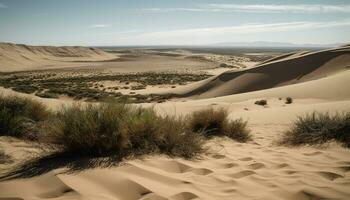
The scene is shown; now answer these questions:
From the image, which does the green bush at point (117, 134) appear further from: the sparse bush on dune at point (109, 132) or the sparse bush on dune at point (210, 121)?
the sparse bush on dune at point (210, 121)

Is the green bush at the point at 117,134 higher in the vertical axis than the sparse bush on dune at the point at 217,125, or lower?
higher

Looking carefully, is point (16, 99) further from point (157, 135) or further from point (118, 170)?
point (118, 170)

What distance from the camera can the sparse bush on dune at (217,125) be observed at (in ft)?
22.1

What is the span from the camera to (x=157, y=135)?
4.97 meters

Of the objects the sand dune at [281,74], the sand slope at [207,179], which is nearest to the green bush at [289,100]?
the sand dune at [281,74]

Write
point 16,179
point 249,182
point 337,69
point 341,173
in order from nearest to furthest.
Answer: point 16,179, point 249,182, point 341,173, point 337,69

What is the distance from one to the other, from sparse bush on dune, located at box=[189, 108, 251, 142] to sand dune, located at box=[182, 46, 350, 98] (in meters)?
17.6

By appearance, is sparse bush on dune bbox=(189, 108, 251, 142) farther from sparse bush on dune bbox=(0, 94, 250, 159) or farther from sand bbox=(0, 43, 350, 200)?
sparse bush on dune bbox=(0, 94, 250, 159)

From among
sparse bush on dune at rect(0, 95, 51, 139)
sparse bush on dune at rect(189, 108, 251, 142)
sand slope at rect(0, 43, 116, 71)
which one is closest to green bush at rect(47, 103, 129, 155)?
sparse bush on dune at rect(0, 95, 51, 139)

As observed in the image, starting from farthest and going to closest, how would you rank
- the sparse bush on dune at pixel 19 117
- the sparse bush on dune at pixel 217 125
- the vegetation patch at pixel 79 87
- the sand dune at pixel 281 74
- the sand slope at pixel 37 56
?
the sand slope at pixel 37 56, the vegetation patch at pixel 79 87, the sand dune at pixel 281 74, the sparse bush on dune at pixel 217 125, the sparse bush on dune at pixel 19 117

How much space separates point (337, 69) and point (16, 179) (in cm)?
2331

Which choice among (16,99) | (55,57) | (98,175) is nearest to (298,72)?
(16,99)

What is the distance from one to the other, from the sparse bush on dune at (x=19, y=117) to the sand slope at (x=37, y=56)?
6570cm

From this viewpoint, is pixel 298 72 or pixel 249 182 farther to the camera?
pixel 298 72
